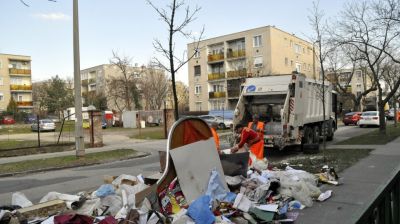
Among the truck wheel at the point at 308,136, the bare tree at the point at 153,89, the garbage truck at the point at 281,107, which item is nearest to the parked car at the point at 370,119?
the garbage truck at the point at 281,107

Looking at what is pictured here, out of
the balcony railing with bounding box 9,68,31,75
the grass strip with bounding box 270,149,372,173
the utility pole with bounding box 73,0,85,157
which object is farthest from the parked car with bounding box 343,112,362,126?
the balcony railing with bounding box 9,68,31,75

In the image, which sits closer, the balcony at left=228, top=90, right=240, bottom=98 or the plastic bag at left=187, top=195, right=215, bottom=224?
the plastic bag at left=187, top=195, right=215, bottom=224

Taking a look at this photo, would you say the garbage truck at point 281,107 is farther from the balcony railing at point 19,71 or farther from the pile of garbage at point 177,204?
the balcony railing at point 19,71

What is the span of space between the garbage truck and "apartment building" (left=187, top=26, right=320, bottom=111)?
3864 cm

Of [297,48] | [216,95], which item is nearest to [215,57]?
[216,95]

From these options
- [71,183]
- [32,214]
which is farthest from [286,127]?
[32,214]

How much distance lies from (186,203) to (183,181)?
1.17 feet

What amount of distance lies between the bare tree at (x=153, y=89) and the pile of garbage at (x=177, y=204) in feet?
202

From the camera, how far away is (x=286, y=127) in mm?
13906

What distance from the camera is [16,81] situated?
81938 mm

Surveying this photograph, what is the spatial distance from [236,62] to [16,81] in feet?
156

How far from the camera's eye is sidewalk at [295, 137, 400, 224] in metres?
6.03

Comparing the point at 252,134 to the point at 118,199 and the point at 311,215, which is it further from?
the point at 118,199

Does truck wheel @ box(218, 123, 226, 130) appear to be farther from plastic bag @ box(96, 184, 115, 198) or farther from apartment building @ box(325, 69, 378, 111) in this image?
plastic bag @ box(96, 184, 115, 198)
